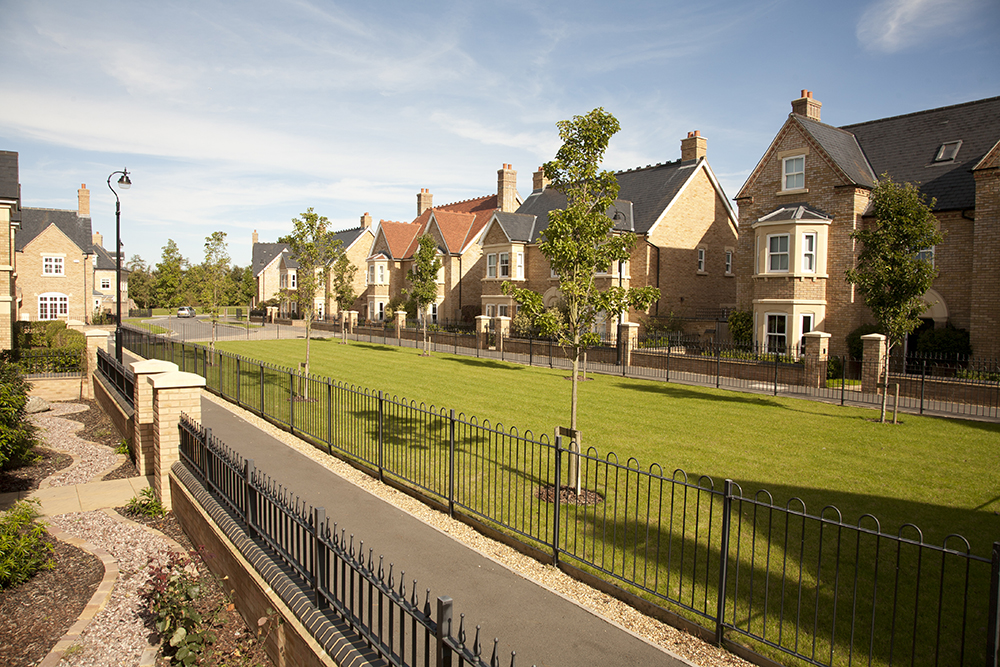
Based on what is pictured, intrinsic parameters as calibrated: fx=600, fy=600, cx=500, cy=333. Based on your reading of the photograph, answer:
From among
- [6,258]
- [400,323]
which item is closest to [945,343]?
[400,323]

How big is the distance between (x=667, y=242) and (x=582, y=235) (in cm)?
2621

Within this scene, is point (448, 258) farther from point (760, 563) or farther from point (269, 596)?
point (269, 596)

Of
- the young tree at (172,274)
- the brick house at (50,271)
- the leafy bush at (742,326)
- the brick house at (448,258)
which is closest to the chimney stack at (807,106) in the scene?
the leafy bush at (742,326)

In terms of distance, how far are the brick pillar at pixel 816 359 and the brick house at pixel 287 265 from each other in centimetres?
4501

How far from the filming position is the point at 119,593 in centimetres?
728

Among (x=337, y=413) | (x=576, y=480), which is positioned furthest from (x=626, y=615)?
(x=337, y=413)

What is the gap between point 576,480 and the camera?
8750 millimetres

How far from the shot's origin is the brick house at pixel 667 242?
34000mm

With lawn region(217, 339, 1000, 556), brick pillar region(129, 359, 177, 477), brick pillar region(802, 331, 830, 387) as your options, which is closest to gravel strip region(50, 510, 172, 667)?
brick pillar region(129, 359, 177, 477)

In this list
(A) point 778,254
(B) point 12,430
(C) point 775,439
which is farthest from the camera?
(A) point 778,254

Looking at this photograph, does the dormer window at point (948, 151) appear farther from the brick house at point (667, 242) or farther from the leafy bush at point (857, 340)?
the brick house at point (667, 242)

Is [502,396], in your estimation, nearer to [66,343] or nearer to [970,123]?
[66,343]

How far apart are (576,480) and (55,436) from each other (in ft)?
44.2

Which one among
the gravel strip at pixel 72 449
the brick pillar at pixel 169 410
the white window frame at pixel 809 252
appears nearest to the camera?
the brick pillar at pixel 169 410
